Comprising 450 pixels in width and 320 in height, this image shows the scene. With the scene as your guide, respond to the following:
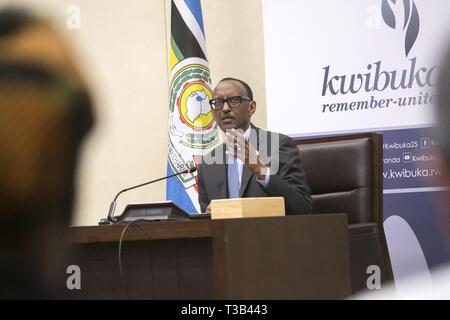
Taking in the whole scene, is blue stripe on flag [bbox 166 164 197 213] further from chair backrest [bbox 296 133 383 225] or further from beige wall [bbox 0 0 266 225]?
chair backrest [bbox 296 133 383 225]

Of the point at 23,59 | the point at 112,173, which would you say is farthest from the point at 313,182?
the point at 23,59

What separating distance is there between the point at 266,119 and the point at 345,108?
2.46ft

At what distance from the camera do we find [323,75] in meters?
4.77

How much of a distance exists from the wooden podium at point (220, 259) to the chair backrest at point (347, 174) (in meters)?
1.18

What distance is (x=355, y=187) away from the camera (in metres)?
3.44

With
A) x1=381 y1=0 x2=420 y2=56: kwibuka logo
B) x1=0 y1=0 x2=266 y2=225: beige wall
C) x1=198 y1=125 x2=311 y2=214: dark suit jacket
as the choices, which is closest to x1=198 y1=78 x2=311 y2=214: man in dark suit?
x1=198 y1=125 x2=311 y2=214: dark suit jacket

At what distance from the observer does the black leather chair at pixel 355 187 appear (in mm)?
3305

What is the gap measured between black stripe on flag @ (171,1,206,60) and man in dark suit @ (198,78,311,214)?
4.06 ft

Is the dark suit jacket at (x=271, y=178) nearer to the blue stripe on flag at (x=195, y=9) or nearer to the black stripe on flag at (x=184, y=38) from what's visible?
the black stripe on flag at (x=184, y=38)

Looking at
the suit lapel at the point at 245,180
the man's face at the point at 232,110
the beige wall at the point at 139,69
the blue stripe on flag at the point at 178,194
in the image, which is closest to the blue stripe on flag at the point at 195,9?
the beige wall at the point at 139,69

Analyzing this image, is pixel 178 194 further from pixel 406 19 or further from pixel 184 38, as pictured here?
pixel 406 19
